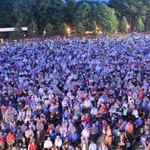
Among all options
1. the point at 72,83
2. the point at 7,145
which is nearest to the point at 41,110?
the point at 7,145

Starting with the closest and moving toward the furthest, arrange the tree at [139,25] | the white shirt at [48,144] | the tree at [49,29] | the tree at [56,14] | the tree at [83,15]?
the white shirt at [48,144], the tree at [49,29], the tree at [83,15], the tree at [56,14], the tree at [139,25]

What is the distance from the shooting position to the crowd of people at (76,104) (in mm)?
18234

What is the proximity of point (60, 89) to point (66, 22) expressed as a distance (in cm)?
5477

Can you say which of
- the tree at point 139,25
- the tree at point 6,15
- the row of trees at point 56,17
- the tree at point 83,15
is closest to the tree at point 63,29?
the row of trees at point 56,17

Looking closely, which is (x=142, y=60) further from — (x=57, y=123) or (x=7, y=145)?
(x=7, y=145)

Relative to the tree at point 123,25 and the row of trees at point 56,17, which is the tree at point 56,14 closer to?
the row of trees at point 56,17

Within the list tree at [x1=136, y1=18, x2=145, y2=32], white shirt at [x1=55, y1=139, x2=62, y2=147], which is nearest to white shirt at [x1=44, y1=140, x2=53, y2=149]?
white shirt at [x1=55, y1=139, x2=62, y2=147]

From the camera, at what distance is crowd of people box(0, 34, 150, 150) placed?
1823 cm

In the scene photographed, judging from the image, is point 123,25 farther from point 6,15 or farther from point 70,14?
point 6,15

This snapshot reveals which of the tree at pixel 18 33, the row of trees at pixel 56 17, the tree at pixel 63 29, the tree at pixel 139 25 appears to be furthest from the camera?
the tree at pixel 139 25

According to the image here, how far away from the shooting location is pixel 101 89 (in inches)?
954

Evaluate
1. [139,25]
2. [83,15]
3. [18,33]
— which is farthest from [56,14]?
[139,25]

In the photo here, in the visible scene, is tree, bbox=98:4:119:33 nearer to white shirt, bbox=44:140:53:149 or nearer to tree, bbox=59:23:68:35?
tree, bbox=59:23:68:35

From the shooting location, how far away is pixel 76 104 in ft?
69.3
